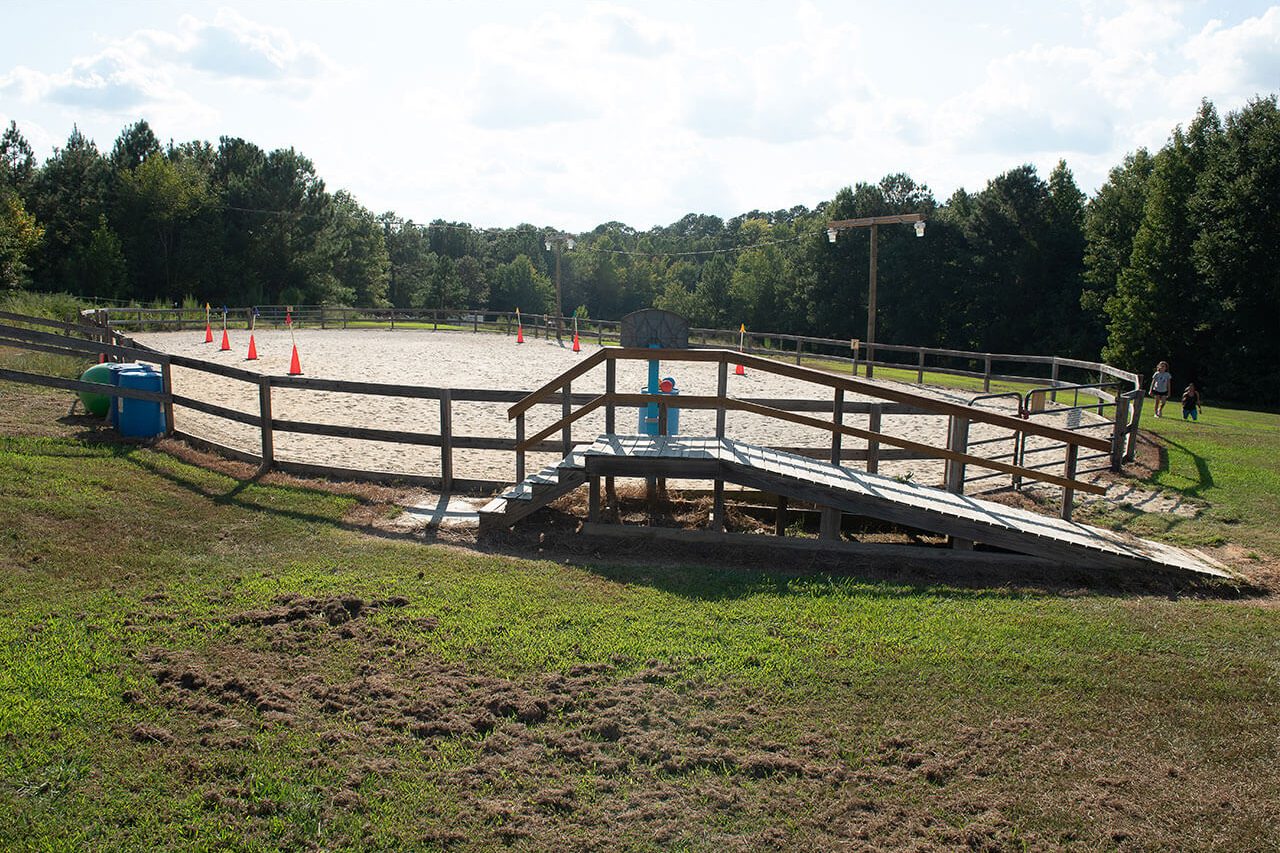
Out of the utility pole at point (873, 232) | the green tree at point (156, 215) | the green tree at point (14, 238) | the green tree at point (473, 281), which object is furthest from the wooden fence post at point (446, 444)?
the green tree at point (473, 281)

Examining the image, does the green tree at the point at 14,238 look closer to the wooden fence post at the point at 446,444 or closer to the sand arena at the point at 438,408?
the sand arena at the point at 438,408

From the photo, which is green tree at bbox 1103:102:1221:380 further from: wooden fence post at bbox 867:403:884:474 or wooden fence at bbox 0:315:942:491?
wooden fence at bbox 0:315:942:491

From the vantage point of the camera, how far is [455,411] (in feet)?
54.3

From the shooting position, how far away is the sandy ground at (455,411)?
12359 mm

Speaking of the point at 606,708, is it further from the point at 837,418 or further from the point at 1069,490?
the point at 1069,490

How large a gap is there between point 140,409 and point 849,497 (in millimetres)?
8997

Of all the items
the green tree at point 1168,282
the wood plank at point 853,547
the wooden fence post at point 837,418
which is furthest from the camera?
the green tree at point 1168,282

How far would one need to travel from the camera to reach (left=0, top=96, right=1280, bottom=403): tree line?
121 feet

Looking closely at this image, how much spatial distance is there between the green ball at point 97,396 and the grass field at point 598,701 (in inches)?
186

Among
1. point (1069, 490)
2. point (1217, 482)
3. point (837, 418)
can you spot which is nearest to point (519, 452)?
point (837, 418)

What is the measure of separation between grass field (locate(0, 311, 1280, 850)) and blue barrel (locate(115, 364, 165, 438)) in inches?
142

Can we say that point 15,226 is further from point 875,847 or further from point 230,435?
point 875,847

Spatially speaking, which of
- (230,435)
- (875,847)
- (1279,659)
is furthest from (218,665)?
(230,435)

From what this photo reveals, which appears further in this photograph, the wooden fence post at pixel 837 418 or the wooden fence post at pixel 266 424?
the wooden fence post at pixel 266 424
